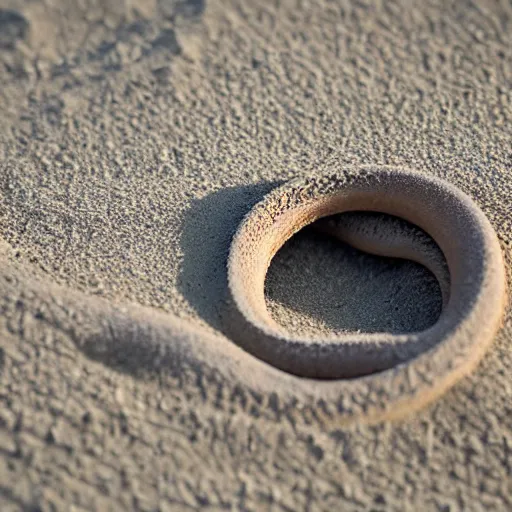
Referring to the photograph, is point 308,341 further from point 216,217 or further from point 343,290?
point 216,217

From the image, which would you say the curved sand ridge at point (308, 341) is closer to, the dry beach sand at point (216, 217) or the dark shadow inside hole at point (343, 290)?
the dry beach sand at point (216, 217)

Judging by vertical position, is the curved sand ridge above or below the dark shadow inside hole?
below

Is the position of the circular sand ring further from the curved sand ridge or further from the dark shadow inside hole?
the dark shadow inside hole

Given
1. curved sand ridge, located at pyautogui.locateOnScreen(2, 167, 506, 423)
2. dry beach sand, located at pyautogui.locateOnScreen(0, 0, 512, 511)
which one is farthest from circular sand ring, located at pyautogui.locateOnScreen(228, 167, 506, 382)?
dry beach sand, located at pyautogui.locateOnScreen(0, 0, 512, 511)

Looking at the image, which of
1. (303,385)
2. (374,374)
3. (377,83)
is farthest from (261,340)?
(377,83)

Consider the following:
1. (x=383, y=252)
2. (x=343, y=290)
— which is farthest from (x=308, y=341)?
(x=383, y=252)

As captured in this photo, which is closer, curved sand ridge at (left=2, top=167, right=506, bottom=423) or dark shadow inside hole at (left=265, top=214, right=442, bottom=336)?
curved sand ridge at (left=2, top=167, right=506, bottom=423)
